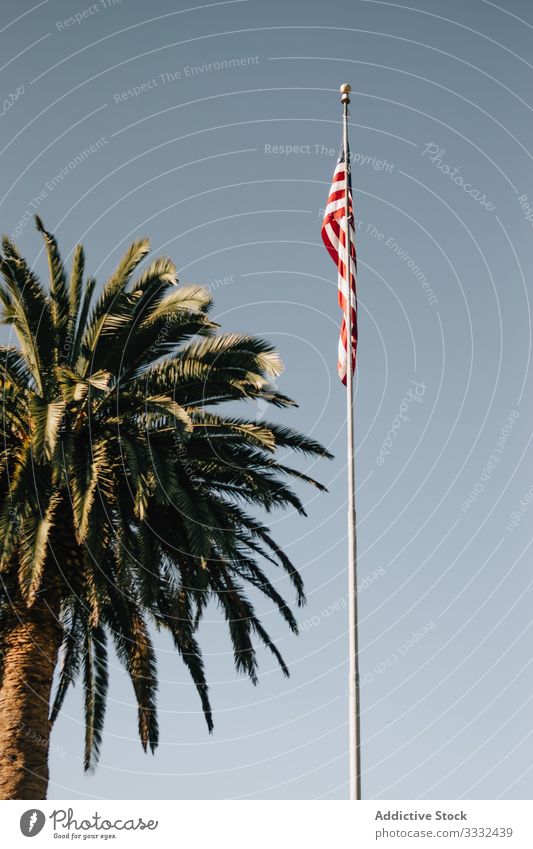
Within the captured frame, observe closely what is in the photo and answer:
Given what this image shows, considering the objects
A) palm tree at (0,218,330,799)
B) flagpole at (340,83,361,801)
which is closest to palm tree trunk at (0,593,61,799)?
palm tree at (0,218,330,799)

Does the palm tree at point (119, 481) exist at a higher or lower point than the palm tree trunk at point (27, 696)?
higher

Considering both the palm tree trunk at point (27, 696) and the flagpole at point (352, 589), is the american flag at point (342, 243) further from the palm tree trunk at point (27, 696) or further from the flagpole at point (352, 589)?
the palm tree trunk at point (27, 696)

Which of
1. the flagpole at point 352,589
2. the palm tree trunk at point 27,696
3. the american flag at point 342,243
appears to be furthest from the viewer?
the american flag at point 342,243

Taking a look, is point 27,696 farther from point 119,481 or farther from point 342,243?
point 342,243

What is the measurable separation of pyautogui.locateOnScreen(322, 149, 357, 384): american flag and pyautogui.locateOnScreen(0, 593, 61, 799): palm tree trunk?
687 cm

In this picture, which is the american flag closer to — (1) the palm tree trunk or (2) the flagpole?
(2) the flagpole

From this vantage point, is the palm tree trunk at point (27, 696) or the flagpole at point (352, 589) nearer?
the flagpole at point (352, 589)

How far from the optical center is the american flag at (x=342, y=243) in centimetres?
1808

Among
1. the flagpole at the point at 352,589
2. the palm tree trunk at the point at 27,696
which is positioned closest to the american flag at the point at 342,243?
the flagpole at the point at 352,589

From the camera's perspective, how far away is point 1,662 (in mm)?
17453

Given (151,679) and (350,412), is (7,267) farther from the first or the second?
(151,679)

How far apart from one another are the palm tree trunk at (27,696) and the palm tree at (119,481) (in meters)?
0.03

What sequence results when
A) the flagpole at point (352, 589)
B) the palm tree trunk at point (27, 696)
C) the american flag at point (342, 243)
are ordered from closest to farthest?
the flagpole at point (352, 589)
the palm tree trunk at point (27, 696)
the american flag at point (342, 243)
